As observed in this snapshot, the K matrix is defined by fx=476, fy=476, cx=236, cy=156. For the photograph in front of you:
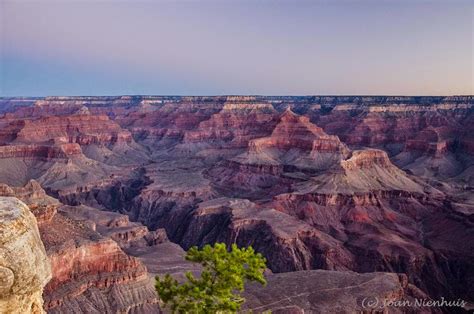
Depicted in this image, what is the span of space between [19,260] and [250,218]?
8865 cm

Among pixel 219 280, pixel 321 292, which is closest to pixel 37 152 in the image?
pixel 321 292

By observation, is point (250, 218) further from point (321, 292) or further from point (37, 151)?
point (37, 151)

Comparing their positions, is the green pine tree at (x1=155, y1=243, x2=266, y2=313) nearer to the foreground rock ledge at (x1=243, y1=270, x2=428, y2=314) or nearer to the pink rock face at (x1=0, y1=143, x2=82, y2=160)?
the foreground rock ledge at (x1=243, y1=270, x2=428, y2=314)

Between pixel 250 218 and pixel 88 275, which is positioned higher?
pixel 88 275

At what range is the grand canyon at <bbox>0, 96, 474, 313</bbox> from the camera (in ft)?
172

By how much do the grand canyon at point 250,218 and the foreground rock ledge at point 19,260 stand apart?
0.14 ft

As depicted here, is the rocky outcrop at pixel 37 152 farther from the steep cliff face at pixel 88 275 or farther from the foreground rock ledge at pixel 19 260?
the foreground rock ledge at pixel 19 260

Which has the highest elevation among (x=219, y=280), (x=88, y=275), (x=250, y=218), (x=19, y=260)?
(x=19, y=260)

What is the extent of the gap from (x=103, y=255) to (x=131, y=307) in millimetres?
6996

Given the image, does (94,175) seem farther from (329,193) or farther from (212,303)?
(212,303)

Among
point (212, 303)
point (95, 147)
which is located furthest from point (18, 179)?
point (212, 303)

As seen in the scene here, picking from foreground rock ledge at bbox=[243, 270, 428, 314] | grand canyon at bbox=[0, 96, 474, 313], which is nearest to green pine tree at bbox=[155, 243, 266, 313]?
grand canyon at bbox=[0, 96, 474, 313]

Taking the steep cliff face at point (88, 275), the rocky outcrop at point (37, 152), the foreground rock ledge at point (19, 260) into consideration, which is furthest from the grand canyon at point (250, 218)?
the rocky outcrop at point (37, 152)

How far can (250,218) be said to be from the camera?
102000 millimetres
